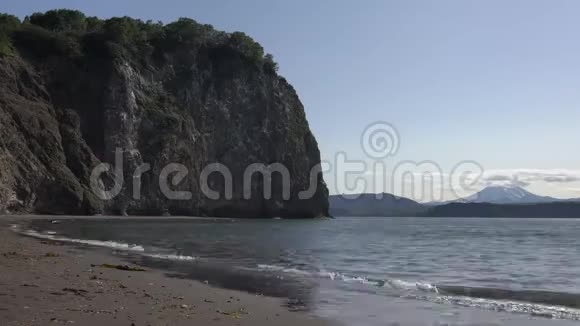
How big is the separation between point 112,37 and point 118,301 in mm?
76766

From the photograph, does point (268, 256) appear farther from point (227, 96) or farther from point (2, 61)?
point (227, 96)

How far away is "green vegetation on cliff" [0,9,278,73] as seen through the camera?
72.3m

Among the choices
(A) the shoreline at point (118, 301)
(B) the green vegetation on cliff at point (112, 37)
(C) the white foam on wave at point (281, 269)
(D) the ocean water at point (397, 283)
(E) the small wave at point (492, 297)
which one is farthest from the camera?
(B) the green vegetation on cliff at point (112, 37)

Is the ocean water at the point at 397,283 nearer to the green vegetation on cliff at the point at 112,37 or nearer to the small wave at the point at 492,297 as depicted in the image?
the small wave at the point at 492,297

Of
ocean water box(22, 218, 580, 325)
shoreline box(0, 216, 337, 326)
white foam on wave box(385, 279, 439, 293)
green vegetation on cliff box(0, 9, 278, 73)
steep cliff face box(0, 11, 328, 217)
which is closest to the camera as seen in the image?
shoreline box(0, 216, 337, 326)

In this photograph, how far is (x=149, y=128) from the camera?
253 ft

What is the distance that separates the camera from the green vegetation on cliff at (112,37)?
72312 millimetres

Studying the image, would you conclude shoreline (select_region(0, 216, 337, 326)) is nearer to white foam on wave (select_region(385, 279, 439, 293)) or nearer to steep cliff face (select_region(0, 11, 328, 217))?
white foam on wave (select_region(385, 279, 439, 293))

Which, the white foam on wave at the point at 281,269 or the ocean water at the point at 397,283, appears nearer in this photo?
the ocean water at the point at 397,283

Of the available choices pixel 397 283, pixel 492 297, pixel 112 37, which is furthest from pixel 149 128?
pixel 492 297

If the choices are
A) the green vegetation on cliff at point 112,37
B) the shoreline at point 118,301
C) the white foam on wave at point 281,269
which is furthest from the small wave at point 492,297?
the green vegetation on cliff at point 112,37

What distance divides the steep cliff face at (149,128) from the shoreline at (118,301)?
4667 centimetres

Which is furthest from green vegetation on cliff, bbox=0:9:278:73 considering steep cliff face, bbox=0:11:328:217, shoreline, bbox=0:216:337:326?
shoreline, bbox=0:216:337:326

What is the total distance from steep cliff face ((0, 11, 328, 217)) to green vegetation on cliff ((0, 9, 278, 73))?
29 cm
